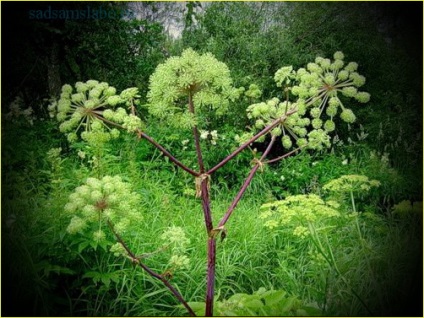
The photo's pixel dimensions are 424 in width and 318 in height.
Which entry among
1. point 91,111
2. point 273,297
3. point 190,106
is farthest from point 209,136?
point 91,111

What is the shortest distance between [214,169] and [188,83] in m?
0.37

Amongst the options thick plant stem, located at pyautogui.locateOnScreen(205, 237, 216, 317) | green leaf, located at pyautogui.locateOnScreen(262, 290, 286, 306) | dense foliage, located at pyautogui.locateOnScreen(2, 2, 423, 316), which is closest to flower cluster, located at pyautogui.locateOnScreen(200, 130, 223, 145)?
dense foliage, located at pyautogui.locateOnScreen(2, 2, 423, 316)

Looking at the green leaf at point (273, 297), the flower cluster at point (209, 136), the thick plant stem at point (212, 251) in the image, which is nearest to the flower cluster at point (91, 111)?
the thick plant stem at point (212, 251)

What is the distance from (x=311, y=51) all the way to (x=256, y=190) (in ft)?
8.66

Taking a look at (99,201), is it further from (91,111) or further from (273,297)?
(273,297)

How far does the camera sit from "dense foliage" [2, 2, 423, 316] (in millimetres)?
1811

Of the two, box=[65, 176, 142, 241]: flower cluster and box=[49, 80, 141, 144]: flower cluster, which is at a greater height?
box=[49, 80, 141, 144]: flower cluster

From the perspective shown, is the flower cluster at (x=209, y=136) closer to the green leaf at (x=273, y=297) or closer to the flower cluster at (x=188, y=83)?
the green leaf at (x=273, y=297)

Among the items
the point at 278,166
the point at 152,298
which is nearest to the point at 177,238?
the point at 152,298

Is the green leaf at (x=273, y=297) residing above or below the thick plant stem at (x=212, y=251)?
below

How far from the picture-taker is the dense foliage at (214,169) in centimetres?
181

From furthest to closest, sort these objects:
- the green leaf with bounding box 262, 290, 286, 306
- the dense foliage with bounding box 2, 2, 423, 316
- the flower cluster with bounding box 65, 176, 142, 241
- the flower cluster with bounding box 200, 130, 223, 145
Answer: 1. the flower cluster with bounding box 200, 130, 223, 145
2. the green leaf with bounding box 262, 290, 286, 306
3. the dense foliage with bounding box 2, 2, 423, 316
4. the flower cluster with bounding box 65, 176, 142, 241

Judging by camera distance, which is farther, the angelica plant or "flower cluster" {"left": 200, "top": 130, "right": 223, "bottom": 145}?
"flower cluster" {"left": 200, "top": 130, "right": 223, "bottom": 145}

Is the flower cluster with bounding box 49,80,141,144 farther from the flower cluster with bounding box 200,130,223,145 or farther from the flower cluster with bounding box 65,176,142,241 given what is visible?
the flower cluster with bounding box 200,130,223,145
